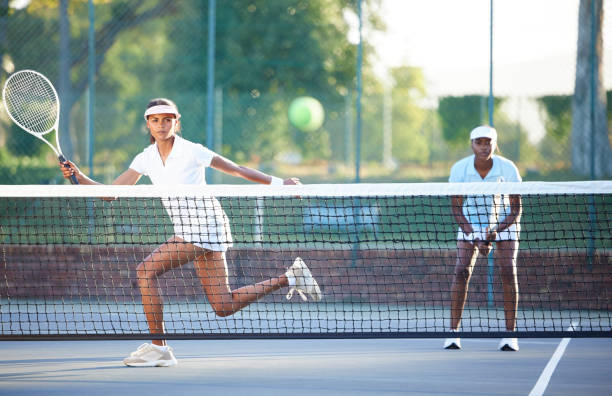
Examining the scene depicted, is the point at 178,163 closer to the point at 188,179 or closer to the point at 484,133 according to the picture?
the point at 188,179

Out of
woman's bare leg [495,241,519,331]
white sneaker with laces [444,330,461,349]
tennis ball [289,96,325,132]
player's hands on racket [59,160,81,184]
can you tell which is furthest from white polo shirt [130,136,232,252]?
tennis ball [289,96,325,132]

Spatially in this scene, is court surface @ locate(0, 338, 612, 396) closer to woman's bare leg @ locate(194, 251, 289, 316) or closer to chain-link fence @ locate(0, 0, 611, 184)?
woman's bare leg @ locate(194, 251, 289, 316)

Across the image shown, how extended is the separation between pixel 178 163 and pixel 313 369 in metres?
1.52

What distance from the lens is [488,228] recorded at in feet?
20.1

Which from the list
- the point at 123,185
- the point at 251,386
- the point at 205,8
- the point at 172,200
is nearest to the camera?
the point at 251,386

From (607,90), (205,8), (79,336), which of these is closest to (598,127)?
(607,90)

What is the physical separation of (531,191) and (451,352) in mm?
1440

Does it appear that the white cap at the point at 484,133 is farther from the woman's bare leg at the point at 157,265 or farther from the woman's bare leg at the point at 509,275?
the woman's bare leg at the point at 157,265

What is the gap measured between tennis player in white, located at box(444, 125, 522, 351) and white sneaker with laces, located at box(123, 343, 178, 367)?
2.00 metres

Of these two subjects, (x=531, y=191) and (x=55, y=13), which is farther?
(x=55, y=13)

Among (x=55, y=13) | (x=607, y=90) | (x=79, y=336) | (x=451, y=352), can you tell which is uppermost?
(x=55, y=13)

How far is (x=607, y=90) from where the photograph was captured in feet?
31.4

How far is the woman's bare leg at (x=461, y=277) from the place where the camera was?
621 centimetres

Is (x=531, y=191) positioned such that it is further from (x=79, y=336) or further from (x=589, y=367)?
(x=79, y=336)
